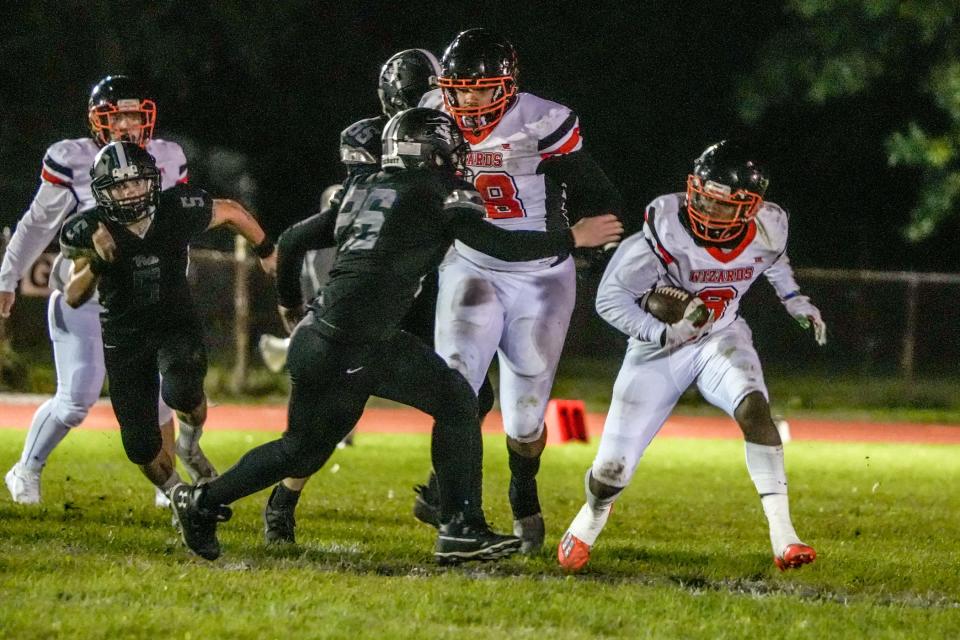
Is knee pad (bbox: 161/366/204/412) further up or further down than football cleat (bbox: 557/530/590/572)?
further up

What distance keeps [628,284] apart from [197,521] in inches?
75.6

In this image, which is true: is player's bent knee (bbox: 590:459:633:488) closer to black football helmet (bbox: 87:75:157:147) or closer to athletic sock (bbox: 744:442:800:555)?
athletic sock (bbox: 744:442:800:555)

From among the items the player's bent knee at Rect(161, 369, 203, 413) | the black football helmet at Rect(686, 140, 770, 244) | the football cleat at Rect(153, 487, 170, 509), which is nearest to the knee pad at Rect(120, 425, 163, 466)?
the player's bent knee at Rect(161, 369, 203, 413)

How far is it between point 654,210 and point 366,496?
122 inches

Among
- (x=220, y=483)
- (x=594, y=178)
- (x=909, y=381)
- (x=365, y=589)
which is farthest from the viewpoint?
(x=909, y=381)

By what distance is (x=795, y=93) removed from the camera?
22.2m

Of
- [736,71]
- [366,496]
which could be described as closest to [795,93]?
[736,71]

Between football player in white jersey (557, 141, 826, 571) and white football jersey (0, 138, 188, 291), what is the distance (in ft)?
7.90

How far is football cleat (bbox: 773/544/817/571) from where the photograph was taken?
5812mm

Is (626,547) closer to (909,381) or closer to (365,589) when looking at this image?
Answer: (365,589)

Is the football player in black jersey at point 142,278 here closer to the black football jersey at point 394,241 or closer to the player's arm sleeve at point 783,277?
the black football jersey at point 394,241

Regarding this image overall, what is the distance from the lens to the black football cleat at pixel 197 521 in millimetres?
5770

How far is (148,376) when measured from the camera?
666 cm

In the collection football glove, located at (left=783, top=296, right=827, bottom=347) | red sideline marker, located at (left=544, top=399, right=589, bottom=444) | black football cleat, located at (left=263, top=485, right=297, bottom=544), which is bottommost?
red sideline marker, located at (left=544, top=399, right=589, bottom=444)
